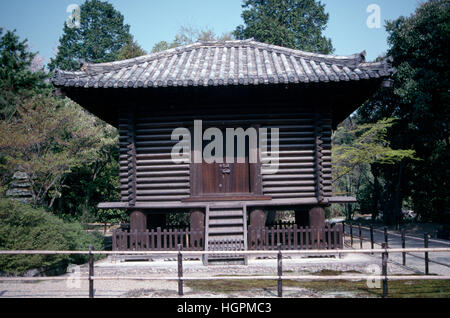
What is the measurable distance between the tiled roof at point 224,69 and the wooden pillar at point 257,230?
4235 millimetres

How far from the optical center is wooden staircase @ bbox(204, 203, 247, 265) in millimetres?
9461

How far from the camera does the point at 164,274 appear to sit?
920cm

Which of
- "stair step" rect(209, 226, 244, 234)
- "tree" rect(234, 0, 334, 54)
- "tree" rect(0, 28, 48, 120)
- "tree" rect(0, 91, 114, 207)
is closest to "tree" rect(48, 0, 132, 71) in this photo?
"tree" rect(234, 0, 334, 54)

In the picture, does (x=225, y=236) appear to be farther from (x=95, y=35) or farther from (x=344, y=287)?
(x=95, y=35)

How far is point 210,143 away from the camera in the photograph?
36.7 feet

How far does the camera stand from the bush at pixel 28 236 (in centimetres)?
901

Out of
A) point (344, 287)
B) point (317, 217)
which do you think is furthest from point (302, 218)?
point (344, 287)

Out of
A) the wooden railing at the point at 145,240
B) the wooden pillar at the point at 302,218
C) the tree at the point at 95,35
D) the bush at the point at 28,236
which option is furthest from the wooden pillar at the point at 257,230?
the tree at the point at 95,35

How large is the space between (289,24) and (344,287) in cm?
3328

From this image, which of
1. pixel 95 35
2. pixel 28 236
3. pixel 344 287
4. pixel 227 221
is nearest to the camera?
pixel 344 287

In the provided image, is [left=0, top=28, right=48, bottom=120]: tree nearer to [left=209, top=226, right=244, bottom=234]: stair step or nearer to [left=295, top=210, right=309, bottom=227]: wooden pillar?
[left=209, top=226, right=244, bottom=234]: stair step
